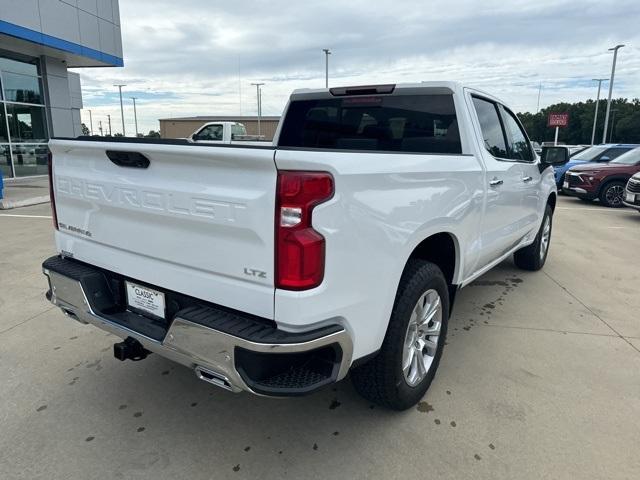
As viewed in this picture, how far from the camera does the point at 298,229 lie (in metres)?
1.86

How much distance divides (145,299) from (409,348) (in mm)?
1497

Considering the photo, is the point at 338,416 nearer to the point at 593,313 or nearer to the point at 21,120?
the point at 593,313

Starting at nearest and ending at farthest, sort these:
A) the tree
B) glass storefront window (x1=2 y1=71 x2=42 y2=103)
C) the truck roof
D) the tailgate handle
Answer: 1. the tailgate handle
2. the truck roof
3. glass storefront window (x1=2 y1=71 x2=42 y2=103)
4. the tree

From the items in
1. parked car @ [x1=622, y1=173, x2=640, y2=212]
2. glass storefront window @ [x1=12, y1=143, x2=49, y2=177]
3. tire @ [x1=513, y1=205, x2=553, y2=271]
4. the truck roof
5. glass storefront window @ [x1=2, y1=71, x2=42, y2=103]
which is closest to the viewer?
the truck roof

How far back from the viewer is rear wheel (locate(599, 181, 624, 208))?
464 inches

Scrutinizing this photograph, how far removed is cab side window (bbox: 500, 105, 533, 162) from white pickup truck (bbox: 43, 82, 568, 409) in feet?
3.70

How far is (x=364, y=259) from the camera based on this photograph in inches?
82.6

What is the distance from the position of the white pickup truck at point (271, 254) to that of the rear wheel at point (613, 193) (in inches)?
411

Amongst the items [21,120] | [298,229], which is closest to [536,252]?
[298,229]

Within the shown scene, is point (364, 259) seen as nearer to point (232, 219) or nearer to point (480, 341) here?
point (232, 219)

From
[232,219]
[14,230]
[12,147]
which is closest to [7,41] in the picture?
[12,147]

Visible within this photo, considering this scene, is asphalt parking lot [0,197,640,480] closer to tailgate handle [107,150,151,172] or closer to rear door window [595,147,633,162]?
tailgate handle [107,150,151,172]

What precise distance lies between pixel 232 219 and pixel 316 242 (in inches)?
14.8

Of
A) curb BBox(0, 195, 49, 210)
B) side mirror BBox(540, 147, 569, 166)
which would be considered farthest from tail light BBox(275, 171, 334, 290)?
curb BBox(0, 195, 49, 210)
